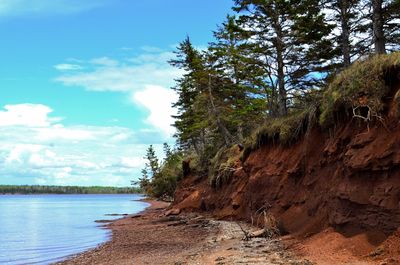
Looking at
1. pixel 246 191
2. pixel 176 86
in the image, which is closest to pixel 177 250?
pixel 246 191

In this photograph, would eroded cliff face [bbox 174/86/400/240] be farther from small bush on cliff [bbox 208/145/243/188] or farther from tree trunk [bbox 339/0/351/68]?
tree trunk [bbox 339/0/351/68]

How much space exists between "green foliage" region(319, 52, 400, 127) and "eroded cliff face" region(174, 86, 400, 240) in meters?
0.47

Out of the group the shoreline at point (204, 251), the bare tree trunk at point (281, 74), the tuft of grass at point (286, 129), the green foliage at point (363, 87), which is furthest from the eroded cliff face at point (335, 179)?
the bare tree trunk at point (281, 74)

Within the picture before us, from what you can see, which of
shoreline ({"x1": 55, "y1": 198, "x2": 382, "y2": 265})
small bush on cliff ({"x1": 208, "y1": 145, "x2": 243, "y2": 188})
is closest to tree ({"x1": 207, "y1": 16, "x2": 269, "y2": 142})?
small bush on cliff ({"x1": 208, "y1": 145, "x2": 243, "y2": 188})

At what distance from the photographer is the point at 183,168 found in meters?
41.1

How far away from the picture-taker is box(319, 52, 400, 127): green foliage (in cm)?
1212

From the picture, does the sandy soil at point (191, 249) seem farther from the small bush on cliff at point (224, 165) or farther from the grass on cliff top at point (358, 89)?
the grass on cliff top at point (358, 89)

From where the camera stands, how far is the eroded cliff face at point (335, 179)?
36.9 ft

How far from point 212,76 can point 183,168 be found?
10.1 metres

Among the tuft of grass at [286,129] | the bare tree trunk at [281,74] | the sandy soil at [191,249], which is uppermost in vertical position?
the bare tree trunk at [281,74]

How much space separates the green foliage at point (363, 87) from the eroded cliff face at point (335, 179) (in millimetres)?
465

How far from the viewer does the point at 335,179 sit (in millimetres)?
13836

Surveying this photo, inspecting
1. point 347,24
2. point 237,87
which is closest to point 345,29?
point 347,24

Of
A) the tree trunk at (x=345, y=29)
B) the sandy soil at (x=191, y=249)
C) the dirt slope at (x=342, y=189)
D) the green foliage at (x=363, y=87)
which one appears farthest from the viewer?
the tree trunk at (x=345, y=29)
